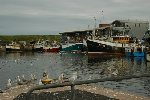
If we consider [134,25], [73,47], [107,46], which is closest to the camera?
[107,46]

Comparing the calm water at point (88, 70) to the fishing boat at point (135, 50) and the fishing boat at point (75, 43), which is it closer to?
the fishing boat at point (135, 50)

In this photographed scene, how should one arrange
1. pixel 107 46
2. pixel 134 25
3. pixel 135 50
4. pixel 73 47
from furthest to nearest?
pixel 134 25 < pixel 73 47 < pixel 107 46 < pixel 135 50

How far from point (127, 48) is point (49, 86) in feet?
300

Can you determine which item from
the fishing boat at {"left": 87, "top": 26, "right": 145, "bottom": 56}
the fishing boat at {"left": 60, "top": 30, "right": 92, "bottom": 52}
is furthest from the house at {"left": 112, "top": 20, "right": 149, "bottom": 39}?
the fishing boat at {"left": 87, "top": 26, "right": 145, "bottom": 56}

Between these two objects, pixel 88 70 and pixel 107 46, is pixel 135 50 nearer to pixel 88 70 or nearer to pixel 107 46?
pixel 107 46

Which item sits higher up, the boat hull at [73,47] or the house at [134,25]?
the house at [134,25]

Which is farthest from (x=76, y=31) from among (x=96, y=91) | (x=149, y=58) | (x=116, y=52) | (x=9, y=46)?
(x=96, y=91)

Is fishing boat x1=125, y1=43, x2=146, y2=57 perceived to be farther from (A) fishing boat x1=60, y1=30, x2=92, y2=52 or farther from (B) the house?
(B) the house

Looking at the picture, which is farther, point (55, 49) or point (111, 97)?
point (55, 49)

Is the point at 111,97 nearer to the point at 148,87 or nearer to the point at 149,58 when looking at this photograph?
the point at 148,87

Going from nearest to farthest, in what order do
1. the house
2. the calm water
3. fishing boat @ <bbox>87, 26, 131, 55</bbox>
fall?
the calm water
fishing boat @ <bbox>87, 26, 131, 55</bbox>
the house

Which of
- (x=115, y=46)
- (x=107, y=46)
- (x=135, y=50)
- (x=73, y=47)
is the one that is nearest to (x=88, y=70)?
(x=135, y=50)

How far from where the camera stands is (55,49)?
132500 mm

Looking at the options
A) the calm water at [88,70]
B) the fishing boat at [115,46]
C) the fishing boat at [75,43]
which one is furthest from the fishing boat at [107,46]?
the calm water at [88,70]
